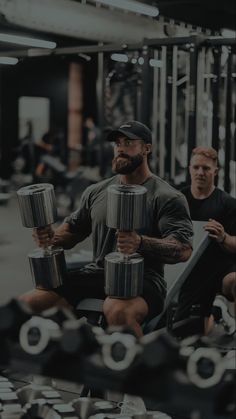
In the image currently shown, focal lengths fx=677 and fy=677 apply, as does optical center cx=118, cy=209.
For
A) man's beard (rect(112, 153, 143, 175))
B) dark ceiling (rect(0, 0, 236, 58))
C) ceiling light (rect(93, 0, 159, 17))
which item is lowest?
man's beard (rect(112, 153, 143, 175))

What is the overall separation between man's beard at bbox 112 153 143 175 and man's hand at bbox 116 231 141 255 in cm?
32

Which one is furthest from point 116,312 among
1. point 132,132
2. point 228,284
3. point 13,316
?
point 228,284

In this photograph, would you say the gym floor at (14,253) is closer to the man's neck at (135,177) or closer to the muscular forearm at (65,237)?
the muscular forearm at (65,237)

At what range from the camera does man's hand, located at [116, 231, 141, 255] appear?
1.98m

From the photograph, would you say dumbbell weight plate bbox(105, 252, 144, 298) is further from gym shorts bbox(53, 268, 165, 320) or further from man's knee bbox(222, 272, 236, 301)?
man's knee bbox(222, 272, 236, 301)

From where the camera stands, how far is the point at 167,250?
2.25 metres

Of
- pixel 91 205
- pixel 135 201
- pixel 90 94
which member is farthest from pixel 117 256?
pixel 90 94

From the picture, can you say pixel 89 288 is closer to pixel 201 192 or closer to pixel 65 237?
pixel 65 237

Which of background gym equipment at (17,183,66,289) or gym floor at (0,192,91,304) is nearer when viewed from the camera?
background gym equipment at (17,183,66,289)

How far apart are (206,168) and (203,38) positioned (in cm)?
174

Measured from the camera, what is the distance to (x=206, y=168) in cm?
332

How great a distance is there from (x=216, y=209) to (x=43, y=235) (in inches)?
48.8

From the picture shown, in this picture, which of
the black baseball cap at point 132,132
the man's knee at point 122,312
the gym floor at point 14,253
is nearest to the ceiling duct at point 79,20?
the gym floor at point 14,253

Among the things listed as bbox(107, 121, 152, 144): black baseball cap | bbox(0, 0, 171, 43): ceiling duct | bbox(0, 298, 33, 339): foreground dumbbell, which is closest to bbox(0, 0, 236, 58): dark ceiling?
bbox(0, 0, 171, 43): ceiling duct
